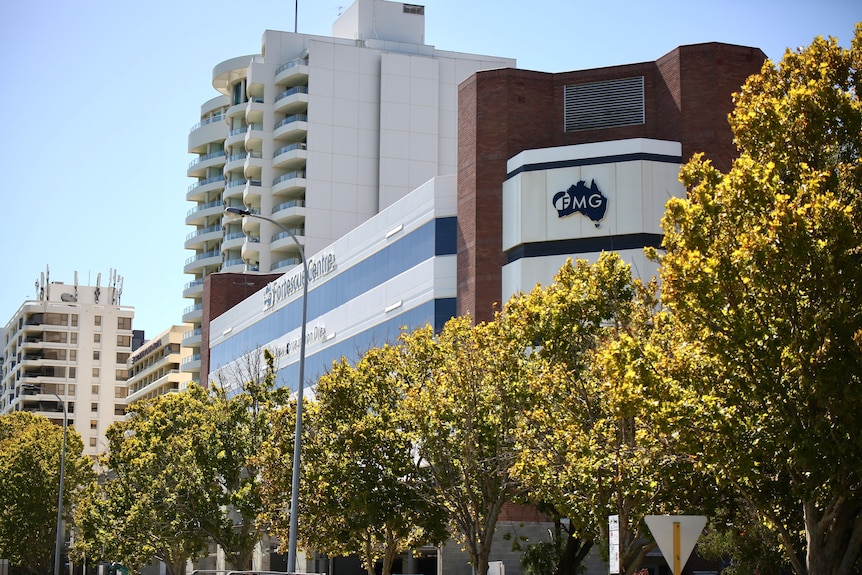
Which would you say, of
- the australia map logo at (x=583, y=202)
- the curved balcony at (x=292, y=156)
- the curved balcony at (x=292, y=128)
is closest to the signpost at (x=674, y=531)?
the australia map logo at (x=583, y=202)

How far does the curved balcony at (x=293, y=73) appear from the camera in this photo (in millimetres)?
98875

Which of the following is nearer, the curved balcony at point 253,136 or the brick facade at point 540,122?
the brick facade at point 540,122

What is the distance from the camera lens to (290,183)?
97.6 meters

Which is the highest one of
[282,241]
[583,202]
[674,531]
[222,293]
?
[282,241]

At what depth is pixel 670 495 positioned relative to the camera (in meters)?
25.5

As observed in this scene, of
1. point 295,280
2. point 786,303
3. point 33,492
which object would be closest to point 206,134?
point 33,492

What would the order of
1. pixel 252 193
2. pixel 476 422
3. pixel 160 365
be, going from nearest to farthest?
pixel 476 422, pixel 252 193, pixel 160 365

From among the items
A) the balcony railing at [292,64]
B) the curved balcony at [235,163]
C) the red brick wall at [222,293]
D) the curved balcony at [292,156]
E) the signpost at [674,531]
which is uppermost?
the balcony railing at [292,64]

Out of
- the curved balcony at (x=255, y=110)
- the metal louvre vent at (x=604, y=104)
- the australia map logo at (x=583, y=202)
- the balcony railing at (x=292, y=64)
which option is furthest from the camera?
the curved balcony at (x=255, y=110)

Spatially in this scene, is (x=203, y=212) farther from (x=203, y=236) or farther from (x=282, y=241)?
(x=282, y=241)

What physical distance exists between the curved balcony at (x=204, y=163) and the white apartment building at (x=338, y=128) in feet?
16.1

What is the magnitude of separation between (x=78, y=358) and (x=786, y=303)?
150724mm

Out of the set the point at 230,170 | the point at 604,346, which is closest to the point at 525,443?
the point at 604,346

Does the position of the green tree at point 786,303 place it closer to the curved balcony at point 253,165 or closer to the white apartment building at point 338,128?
the white apartment building at point 338,128
